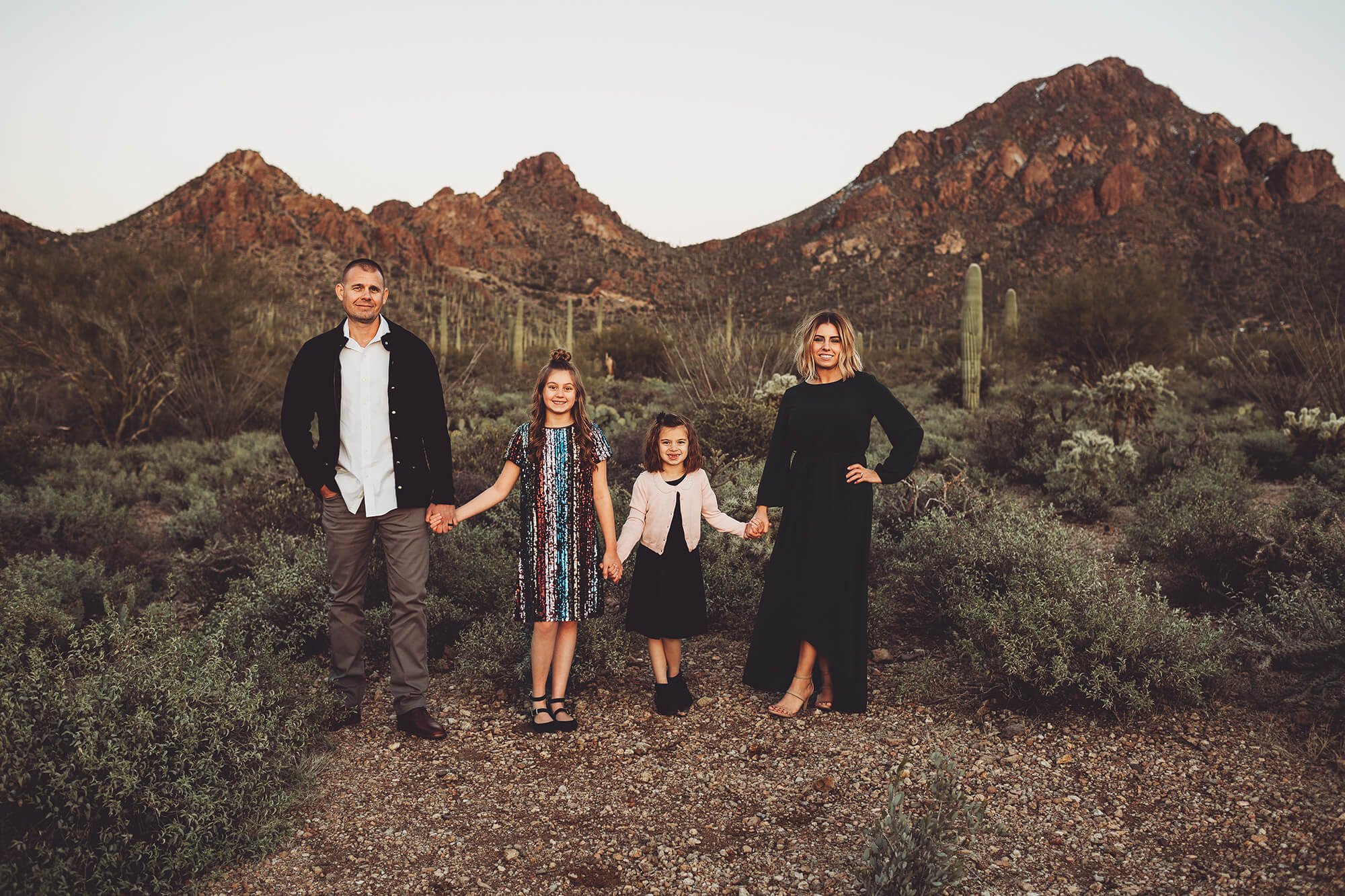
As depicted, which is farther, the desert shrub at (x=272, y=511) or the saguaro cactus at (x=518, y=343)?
the saguaro cactus at (x=518, y=343)

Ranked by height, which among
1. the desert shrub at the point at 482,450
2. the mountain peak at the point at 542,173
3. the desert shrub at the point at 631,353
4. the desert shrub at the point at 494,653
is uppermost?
the mountain peak at the point at 542,173

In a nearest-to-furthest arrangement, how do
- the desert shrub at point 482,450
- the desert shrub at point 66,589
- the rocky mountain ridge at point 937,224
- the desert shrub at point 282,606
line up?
the desert shrub at point 66,589 → the desert shrub at point 282,606 → the desert shrub at point 482,450 → the rocky mountain ridge at point 937,224

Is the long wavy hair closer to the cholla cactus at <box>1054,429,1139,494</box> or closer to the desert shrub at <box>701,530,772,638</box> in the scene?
the desert shrub at <box>701,530,772,638</box>

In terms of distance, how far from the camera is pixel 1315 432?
845cm

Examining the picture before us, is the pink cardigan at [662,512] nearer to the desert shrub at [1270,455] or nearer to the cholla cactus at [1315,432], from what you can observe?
the desert shrub at [1270,455]

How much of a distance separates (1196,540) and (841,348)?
3.46 meters

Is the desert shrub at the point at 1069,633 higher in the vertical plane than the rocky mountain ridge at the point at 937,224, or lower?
lower

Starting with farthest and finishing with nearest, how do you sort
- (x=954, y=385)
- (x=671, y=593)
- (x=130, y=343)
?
1. (x=954, y=385)
2. (x=130, y=343)
3. (x=671, y=593)

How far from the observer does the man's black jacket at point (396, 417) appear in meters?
3.35

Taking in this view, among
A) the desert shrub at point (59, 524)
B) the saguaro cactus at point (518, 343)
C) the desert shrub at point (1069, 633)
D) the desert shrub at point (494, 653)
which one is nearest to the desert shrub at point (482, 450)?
the desert shrub at point (59, 524)

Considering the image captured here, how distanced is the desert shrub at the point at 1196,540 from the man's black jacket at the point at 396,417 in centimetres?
428

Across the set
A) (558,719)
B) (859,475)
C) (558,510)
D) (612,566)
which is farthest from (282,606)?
(859,475)

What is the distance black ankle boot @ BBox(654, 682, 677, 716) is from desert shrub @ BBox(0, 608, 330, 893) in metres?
1.61

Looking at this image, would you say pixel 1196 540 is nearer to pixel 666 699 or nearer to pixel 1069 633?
pixel 1069 633
